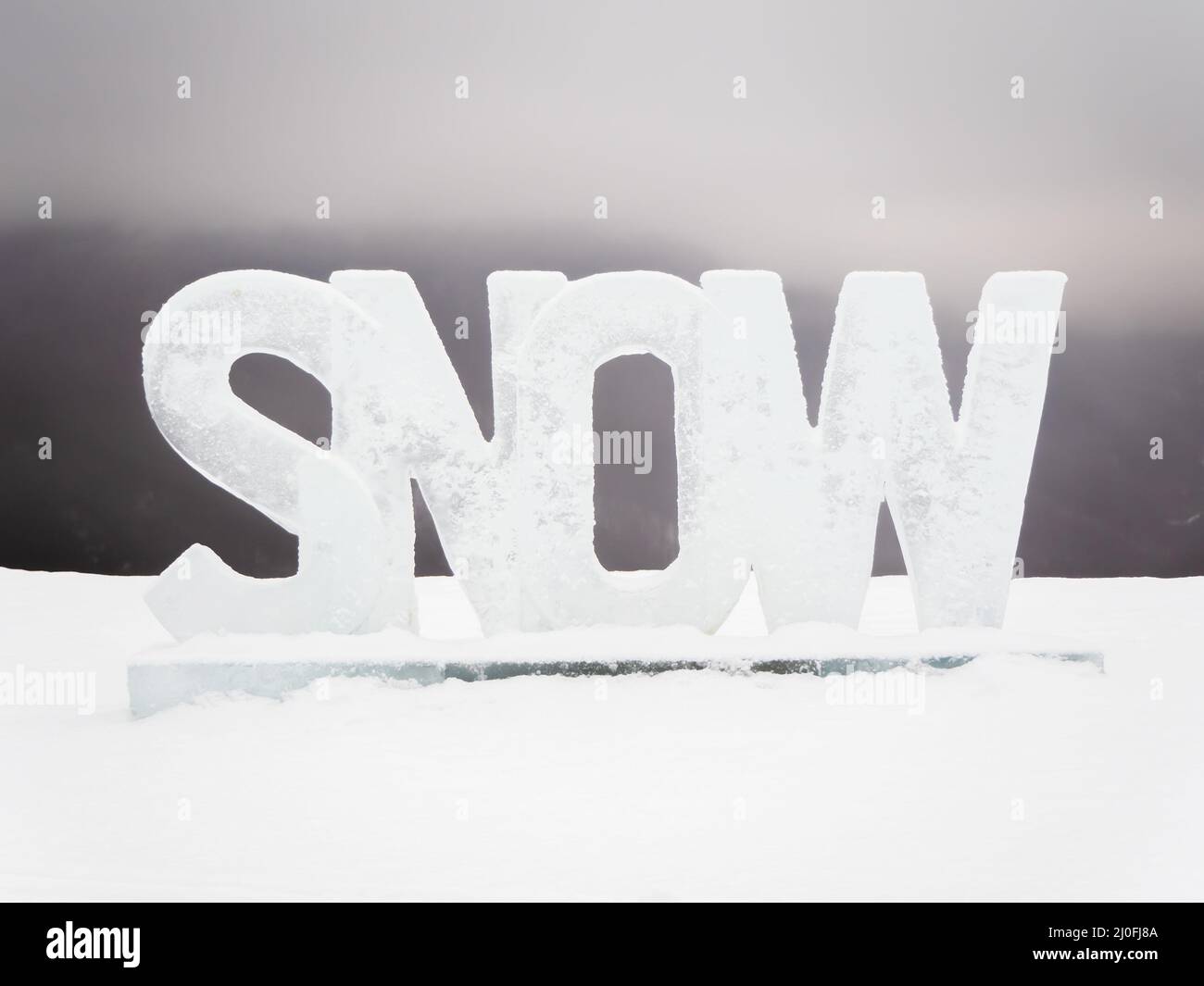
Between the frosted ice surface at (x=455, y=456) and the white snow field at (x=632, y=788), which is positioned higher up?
the frosted ice surface at (x=455, y=456)

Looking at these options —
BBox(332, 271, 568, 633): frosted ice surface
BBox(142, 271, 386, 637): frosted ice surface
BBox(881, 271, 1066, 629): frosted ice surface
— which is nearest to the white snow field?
BBox(142, 271, 386, 637): frosted ice surface

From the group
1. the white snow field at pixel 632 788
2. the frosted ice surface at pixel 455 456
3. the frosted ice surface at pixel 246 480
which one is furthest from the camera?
the frosted ice surface at pixel 455 456

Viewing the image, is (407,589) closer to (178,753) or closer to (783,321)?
(178,753)

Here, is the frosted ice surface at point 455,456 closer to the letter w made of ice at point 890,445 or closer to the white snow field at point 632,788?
the white snow field at point 632,788

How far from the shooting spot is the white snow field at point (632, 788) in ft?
10.7

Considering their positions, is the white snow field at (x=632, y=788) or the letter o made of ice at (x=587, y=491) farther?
the letter o made of ice at (x=587, y=491)

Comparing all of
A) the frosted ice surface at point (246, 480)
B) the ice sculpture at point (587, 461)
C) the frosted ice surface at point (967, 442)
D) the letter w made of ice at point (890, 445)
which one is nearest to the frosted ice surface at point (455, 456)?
the ice sculpture at point (587, 461)

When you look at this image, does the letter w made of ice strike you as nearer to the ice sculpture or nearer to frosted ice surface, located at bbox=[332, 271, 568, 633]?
the ice sculpture

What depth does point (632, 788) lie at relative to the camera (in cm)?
407

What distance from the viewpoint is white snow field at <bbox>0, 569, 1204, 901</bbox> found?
3258mm

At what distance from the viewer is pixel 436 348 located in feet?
18.6

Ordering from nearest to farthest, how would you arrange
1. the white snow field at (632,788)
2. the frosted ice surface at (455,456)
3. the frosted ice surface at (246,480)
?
the white snow field at (632,788) → the frosted ice surface at (246,480) → the frosted ice surface at (455,456)

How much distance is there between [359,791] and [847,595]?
105 inches

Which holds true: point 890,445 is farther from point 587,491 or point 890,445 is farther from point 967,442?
point 587,491
